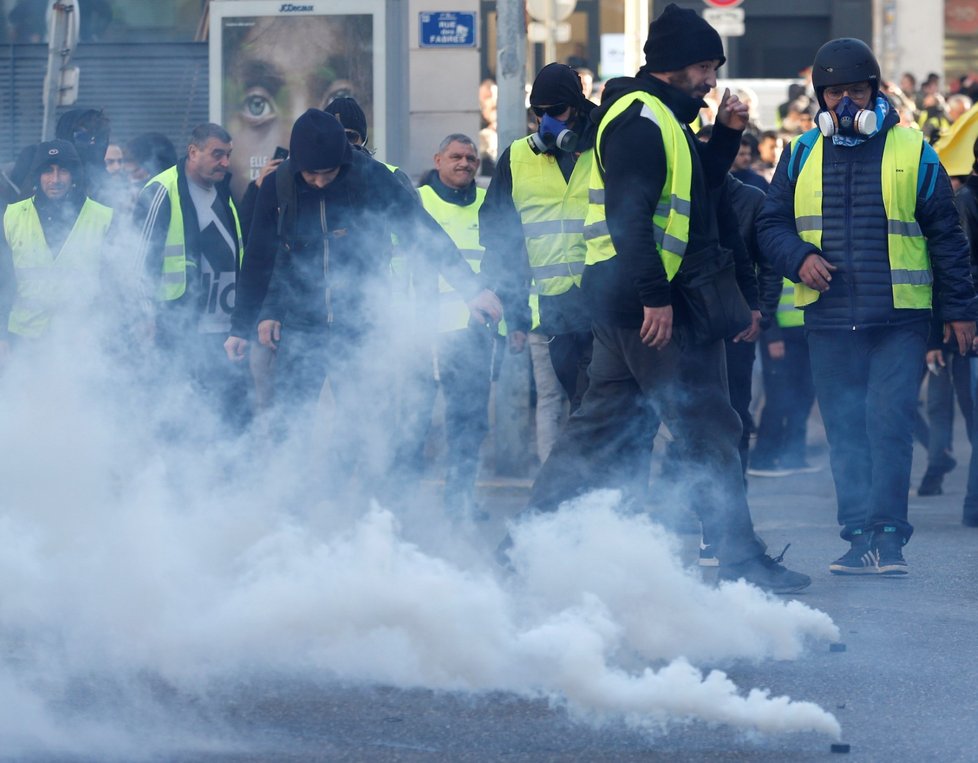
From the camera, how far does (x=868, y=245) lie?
6395 mm

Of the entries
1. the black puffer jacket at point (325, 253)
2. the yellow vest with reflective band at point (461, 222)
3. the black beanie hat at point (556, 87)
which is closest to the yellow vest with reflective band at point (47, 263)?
the black puffer jacket at point (325, 253)

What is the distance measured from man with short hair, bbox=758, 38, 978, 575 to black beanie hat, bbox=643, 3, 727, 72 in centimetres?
98

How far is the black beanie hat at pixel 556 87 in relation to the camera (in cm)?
646

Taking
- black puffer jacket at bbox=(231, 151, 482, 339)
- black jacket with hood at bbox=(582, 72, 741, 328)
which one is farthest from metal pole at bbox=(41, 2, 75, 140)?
black jacket with hood at bbox=(582, 72, 741, 328)

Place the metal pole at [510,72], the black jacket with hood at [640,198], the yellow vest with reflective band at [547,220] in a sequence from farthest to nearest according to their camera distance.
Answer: the metal pole at [510,72], the yellow vest with reflective band at [547,220], the black jacket with hood at [640,198]

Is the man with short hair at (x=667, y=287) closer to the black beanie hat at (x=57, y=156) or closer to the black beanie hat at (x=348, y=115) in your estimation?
the black beanie hat at (x=348, y=115)

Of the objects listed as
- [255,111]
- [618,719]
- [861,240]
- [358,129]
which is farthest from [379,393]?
[255,111]

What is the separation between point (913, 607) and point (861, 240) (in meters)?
1.37

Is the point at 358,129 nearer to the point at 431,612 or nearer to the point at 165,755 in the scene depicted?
the point at 431,612

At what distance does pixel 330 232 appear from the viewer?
6652mm

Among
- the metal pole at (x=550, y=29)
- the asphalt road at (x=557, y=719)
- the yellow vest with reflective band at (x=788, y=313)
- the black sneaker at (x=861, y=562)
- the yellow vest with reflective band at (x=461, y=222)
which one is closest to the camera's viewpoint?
the asphalt road at (x=557, y=719)

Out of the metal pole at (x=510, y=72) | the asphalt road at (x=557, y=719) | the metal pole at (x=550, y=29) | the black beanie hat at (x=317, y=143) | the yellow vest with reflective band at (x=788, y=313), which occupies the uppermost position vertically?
the metal pole at (x=550, y=29)

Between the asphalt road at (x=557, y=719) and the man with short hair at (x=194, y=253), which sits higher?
the man with short hair at (x=194, y=253)

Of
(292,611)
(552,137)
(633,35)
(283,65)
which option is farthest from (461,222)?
(633,35)
